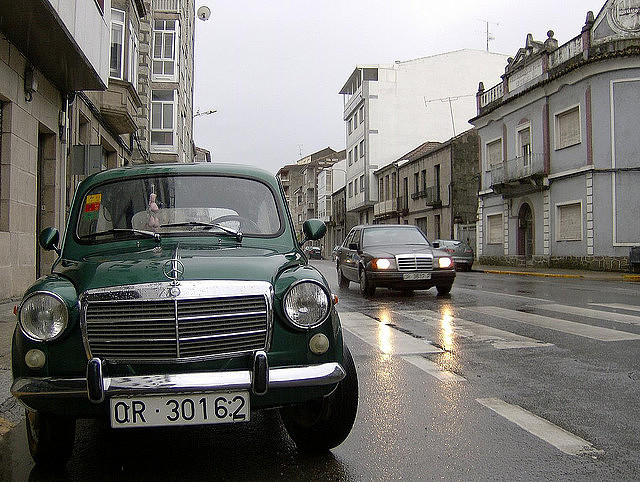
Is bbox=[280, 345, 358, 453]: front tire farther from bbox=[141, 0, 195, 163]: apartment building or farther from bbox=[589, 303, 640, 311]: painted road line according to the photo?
bbox=[141, 0, 195, 163]: apartment building

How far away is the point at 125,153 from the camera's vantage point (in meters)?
22.9

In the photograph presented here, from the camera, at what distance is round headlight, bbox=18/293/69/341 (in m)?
3.09

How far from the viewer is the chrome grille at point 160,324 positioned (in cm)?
306

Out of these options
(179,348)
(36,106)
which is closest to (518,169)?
(36,106)

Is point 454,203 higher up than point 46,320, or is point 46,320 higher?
point 454,203

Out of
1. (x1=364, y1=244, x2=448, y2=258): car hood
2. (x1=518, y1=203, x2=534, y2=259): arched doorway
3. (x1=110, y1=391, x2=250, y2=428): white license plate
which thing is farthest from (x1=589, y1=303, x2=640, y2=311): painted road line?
(x1=518, y1=203, x2=534, y2=259): arched doorway

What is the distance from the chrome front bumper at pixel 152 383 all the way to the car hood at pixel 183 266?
1.40 feet

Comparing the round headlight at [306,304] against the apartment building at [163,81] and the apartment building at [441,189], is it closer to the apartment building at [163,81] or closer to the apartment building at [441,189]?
the apartment building at [163,81]

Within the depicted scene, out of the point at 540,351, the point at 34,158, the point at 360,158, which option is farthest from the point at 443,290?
the point at 360,158

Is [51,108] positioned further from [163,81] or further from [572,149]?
[572,149]

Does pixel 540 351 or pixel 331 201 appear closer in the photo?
pixel 540 351

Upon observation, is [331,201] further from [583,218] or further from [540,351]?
[540,351]

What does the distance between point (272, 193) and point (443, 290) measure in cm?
879

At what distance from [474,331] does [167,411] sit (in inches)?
216
